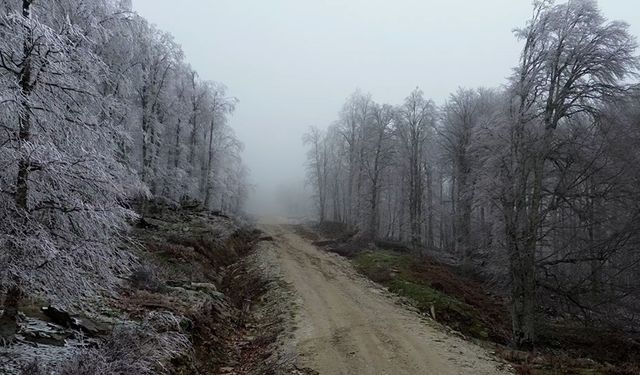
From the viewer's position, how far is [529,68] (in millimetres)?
15305

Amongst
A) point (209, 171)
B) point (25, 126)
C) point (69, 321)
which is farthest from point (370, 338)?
point (209, 171)

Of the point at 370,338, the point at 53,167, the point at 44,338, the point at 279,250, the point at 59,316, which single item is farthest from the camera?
the point at 279,250

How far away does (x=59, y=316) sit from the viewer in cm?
781

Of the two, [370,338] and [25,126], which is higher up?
[25,126]

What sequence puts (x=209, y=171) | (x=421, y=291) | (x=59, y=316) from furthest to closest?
(x=209, y=171) < (x=421, y=291) < (x=59, y=316)

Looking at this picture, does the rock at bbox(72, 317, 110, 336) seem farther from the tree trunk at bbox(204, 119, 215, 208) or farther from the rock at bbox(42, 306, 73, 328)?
the tree trunk at bbox(204, 119, 215, 208)

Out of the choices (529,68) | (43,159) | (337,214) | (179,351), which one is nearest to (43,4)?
(43,159)

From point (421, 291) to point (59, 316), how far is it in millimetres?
13307

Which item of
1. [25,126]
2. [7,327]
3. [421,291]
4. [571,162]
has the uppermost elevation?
[571,162]

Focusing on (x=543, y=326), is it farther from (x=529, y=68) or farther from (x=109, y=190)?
(x=109, y=190)

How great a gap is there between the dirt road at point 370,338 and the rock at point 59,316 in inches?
179

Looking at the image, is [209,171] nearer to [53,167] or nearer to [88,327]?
[88,327]

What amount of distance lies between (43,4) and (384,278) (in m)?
16.5

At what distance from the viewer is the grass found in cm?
1539
